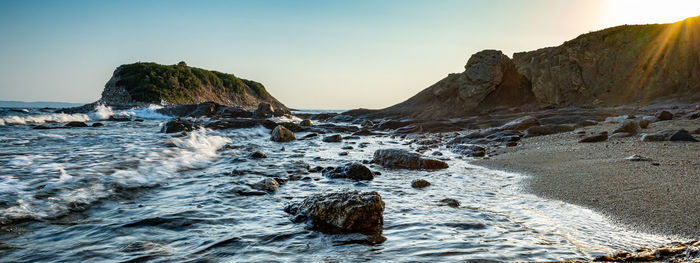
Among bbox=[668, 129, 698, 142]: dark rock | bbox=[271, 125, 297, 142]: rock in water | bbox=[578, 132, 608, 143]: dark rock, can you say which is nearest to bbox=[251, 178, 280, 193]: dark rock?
bbox=[578, 132, 608, 143]: dark rock

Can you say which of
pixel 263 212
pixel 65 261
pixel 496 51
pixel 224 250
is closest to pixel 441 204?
pixel 263 212

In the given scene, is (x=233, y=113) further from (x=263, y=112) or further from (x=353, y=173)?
(x=353, y=173)

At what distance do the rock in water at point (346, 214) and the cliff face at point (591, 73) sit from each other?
2575 centimetres

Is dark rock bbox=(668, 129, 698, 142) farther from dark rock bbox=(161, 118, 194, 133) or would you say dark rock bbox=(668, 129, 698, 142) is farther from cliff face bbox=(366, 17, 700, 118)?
cliff face bbox=(366, 17, 700, 118)

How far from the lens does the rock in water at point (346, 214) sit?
12.3 ft

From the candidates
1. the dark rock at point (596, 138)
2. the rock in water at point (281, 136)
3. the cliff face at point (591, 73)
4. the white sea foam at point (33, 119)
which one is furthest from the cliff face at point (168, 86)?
the dark rock at point (596, 138)

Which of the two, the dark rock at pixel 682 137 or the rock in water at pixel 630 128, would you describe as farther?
the rock in water at pixel 630 128

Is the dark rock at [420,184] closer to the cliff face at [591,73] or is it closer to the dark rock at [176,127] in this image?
the dark rock at [176,127]

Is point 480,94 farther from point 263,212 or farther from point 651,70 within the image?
point 263,212

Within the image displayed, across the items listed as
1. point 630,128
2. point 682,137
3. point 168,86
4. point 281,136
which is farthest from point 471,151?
point 168,86

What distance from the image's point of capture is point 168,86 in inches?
2739

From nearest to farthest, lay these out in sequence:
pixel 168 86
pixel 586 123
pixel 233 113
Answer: pixel 586 123 → pixel 233 113 → pixel 168 86

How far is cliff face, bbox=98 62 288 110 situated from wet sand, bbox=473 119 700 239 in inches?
2315

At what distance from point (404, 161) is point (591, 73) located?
24408 mm
